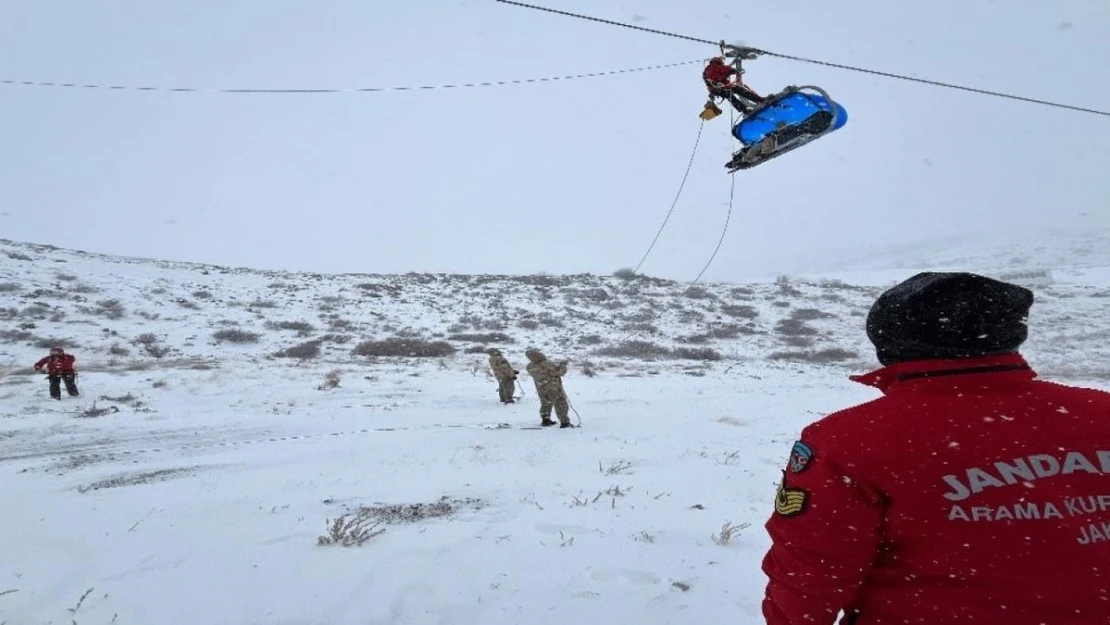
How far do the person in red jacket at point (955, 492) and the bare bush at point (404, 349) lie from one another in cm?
1892

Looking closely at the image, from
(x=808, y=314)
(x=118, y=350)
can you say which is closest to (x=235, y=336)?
(x=118, y=350)

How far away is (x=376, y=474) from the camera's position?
6.95 meters

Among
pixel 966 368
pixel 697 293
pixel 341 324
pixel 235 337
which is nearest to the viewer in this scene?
pixel 966 368

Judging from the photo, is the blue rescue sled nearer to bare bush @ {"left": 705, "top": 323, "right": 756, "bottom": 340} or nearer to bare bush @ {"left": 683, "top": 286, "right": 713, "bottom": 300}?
bare bush @ {"left": 705, "top": 323, "right": 756, "bottom": 340}

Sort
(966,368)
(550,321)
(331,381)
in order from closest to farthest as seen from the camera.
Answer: (966,368) → (331,381) → (550,321)

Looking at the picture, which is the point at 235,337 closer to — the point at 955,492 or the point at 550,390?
the point at 550,390

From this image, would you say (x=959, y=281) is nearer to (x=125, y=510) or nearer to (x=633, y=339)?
(x=125, y=510)

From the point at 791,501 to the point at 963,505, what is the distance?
40 cm

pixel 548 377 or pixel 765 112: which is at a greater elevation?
pixel 765 112

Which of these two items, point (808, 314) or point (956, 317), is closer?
point (956, 317)

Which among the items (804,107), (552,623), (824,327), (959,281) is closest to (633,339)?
(824,327)

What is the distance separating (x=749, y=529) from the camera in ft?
17.0

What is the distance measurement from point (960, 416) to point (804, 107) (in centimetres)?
598

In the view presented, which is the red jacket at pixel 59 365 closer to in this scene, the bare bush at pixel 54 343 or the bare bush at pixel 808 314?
the bare bush at pixel 54 343
